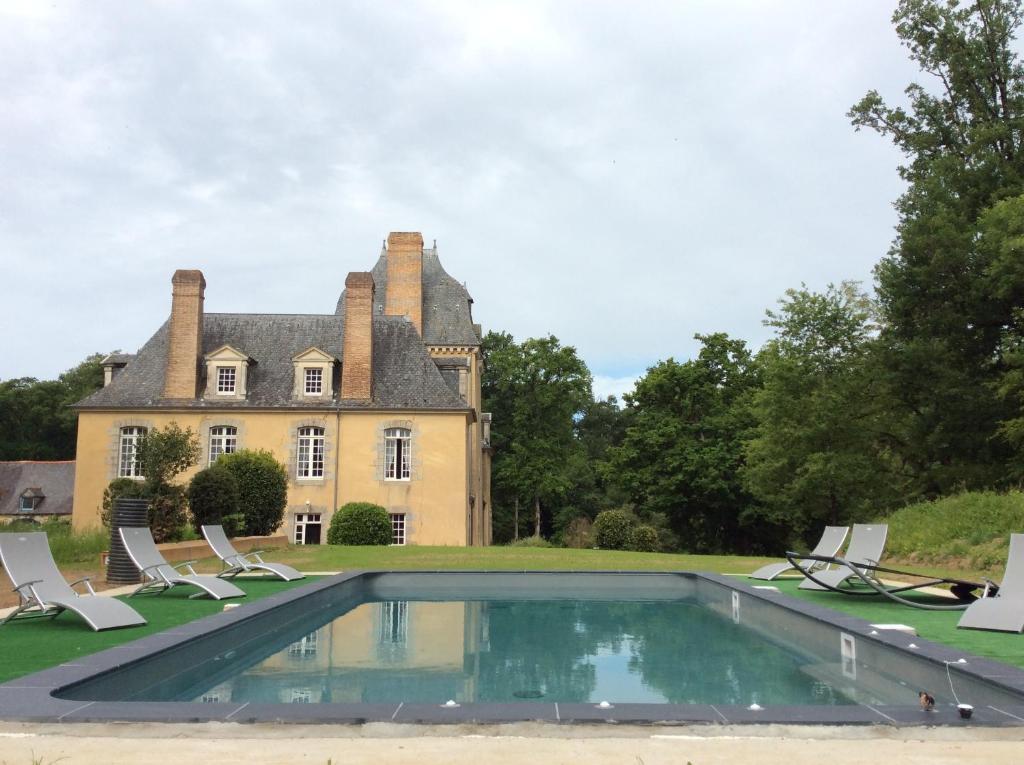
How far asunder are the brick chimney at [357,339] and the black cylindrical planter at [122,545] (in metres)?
17.8

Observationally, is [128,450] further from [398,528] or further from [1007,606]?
[1007,606]

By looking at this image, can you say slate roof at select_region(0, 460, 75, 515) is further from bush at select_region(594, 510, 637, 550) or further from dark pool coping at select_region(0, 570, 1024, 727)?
dark pool coping at select_region(0, 570, 1024, 727)

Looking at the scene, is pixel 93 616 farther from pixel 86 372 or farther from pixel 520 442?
pixel 86 372

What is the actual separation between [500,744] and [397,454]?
90.4 ft

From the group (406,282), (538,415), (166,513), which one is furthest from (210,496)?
(538,415)

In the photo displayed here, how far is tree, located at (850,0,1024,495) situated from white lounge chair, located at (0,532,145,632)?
1040 inches

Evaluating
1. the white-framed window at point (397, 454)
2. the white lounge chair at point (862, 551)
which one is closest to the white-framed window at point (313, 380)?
the white-framed window at point (397, 454)

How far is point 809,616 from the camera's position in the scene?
9664 mm

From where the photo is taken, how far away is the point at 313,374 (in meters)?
32.5

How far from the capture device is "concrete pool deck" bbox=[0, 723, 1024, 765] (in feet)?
13.7

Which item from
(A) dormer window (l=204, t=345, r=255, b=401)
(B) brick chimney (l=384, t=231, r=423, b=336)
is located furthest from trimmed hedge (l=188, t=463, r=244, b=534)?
(B) brick chimney (l=384, t=231, r=423, b=336)

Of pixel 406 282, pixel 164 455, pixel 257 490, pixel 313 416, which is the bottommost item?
pixel 257 490

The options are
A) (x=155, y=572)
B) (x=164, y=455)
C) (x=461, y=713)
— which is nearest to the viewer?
(x=461, y=713)

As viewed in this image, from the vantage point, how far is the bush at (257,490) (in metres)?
25.9
